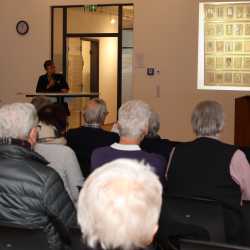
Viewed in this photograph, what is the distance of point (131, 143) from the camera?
11.2 feet

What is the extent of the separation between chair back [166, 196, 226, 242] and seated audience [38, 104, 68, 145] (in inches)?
59.7

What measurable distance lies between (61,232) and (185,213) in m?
0.69

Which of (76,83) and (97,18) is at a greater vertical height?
(97,18)

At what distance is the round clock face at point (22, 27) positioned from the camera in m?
10.7

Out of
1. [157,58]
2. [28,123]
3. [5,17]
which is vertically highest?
[5,17]

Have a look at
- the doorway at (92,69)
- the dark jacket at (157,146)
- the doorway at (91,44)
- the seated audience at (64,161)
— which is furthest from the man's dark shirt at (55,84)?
the seated audience at (64,161)

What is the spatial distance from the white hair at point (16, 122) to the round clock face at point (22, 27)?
7.97 metres

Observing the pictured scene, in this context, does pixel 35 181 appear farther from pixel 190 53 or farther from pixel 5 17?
pixel 5 17

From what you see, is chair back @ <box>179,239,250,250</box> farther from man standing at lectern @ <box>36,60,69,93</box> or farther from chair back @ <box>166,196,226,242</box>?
man standing at lectern @ <box>36,60,69,93</box>

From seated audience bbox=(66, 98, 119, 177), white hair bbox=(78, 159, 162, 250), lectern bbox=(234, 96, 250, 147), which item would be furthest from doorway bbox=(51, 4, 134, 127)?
white hair bbox=(78, 159, 162, 250)

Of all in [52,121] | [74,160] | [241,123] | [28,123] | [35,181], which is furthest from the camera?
[241,123]

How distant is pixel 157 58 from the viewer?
9.78 m

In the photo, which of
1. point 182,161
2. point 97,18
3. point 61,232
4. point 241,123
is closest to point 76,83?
point 97,18

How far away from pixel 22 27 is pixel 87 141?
704cm
